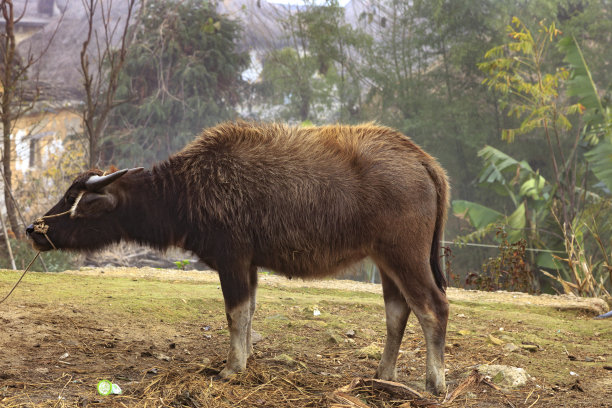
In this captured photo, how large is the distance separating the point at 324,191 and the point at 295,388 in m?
1.25

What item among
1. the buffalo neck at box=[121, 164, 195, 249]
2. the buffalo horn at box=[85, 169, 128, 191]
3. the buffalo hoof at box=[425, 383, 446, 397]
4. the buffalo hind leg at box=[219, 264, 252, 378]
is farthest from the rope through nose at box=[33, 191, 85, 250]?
the buffalo hoof at box=[425, 383, 446, 397]

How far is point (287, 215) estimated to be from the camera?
410cm

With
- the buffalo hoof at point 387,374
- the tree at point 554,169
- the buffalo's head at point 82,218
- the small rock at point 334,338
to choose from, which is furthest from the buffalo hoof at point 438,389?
the tree at point 554,169

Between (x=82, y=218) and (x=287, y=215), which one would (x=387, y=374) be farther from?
(x=82, y=218)

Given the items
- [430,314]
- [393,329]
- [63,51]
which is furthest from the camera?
[63,51]

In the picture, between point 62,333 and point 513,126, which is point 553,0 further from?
point 62,333

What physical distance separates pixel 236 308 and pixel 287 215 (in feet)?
2.24

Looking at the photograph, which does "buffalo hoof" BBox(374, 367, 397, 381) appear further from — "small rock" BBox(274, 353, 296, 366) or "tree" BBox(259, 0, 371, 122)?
"tree" BBox(259, 0, 371, 122)

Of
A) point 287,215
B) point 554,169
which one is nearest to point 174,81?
point 554,169

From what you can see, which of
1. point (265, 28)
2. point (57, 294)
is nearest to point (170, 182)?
point (57, 294)

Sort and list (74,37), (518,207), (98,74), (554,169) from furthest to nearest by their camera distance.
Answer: (74,37), (518,207), (554,169), (98,74)

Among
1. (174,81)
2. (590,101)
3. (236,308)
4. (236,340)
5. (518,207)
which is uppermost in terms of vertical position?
(174,81)

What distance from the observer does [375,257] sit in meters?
4.09

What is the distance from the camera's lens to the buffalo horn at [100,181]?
159 inches
